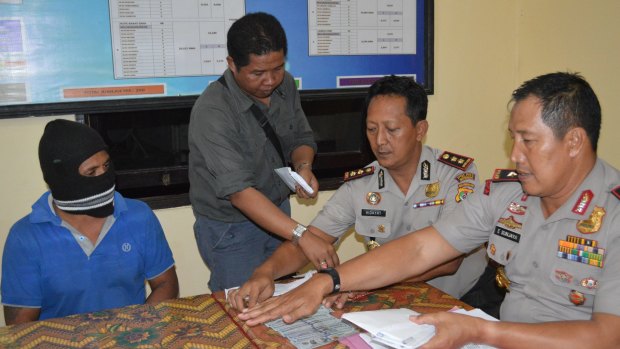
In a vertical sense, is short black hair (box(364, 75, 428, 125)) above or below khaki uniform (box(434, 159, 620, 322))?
above

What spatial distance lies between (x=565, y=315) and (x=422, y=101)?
1073mm

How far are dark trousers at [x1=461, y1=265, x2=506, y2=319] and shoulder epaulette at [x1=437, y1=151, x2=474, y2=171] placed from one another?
0.44m

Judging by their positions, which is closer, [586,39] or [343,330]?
[343,330]

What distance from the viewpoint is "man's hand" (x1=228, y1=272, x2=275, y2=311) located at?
1.92 m

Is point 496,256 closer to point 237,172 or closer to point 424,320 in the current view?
point 424,320

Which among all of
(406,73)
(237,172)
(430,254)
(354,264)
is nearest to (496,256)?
(430,254)

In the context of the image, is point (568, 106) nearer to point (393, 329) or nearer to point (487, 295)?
point (393, 329)

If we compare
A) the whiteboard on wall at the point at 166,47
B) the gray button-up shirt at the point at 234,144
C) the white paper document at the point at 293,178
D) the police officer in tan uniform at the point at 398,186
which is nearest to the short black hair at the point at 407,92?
the police officer in tan uniform at the point at 398,186

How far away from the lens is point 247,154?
106 inches

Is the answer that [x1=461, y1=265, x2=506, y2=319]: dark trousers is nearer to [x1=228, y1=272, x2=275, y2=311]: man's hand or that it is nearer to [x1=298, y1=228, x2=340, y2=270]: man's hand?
[x1=298, y1=228, x2=340, y2=270]: man's hand

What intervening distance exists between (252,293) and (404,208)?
0.89 metres

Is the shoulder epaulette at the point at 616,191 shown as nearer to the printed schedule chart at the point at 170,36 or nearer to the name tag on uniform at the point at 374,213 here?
the name tag on uniform at the point at 374,213

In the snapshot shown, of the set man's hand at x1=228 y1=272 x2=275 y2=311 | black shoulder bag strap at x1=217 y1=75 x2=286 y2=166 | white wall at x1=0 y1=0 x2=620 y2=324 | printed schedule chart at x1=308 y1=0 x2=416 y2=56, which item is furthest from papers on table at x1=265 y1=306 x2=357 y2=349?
printed schedule chart at x1=308 y1=0 x2=416 y2=56

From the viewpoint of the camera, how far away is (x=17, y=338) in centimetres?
173
